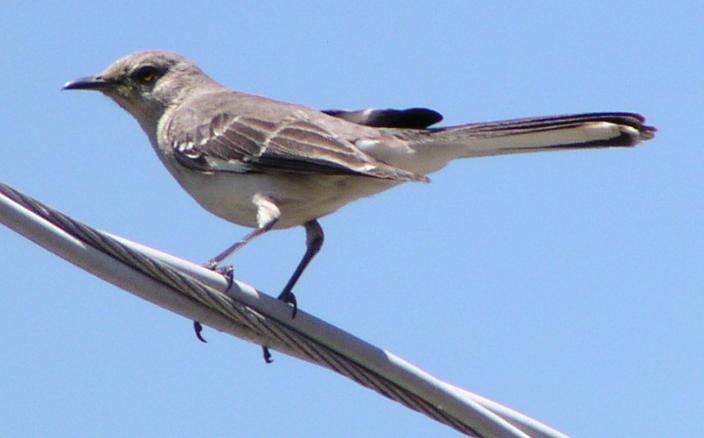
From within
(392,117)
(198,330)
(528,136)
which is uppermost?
(392,117)

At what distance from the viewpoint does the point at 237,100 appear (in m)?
8.46

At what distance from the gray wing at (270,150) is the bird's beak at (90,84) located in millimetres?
872

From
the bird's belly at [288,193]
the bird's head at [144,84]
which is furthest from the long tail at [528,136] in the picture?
the bird's head at [144,84]

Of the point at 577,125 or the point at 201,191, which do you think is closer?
the point at 577,125

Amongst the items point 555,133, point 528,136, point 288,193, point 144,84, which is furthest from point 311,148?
point 144,84

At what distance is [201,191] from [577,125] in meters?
2.28

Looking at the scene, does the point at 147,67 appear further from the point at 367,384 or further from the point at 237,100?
the point at 367,384

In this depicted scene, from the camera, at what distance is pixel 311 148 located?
23.9ft

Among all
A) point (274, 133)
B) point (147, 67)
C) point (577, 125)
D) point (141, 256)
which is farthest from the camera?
point (147, 67)

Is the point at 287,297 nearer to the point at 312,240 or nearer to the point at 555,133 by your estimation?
the point at 312,240

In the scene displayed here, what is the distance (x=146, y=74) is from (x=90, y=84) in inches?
16.3

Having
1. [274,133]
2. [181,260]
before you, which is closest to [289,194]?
[274,133]

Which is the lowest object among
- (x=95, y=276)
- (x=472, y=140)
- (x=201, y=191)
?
(x=95, y=276)

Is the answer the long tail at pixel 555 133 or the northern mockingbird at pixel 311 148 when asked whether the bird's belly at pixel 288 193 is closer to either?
the northern mockingbird at pixel 311 148
